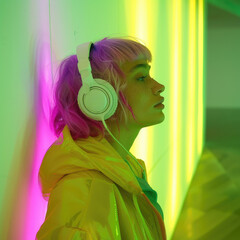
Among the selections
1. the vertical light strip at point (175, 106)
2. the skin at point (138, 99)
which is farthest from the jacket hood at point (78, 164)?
the vertical light strip at point (175, 106)

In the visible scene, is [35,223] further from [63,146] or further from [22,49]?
[22,49]

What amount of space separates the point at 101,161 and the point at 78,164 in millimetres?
62

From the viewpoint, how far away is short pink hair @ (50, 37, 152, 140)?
3.06 feet

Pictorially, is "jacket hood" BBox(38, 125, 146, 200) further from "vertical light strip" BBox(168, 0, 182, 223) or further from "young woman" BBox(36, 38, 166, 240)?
"vertical light strip" BBox(168, 0, 182, 223)

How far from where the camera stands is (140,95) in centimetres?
101

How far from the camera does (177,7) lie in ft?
9.84

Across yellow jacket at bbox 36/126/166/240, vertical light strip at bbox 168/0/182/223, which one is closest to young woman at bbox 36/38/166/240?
yellow jacket at bbox 36/126/166/240

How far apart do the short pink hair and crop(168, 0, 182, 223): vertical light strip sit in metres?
1.80

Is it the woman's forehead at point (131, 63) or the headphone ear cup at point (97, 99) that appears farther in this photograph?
the woman's forehead at point (131, 63)

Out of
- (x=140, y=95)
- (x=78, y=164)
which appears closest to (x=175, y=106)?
(x=140, y=95)

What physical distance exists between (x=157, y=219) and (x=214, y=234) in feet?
6.37

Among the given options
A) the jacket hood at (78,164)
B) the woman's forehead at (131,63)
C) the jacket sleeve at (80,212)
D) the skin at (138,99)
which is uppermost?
the woman's forehead at (131,63)

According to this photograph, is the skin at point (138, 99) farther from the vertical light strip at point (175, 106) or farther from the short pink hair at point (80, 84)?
the vertical light strip at point (175, 106)

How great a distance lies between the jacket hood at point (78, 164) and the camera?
824mm
